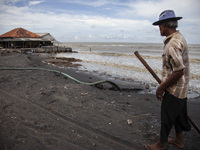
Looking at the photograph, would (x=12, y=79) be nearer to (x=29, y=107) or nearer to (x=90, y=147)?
(x=29, y=107)

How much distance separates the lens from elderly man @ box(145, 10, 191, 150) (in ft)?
7.35

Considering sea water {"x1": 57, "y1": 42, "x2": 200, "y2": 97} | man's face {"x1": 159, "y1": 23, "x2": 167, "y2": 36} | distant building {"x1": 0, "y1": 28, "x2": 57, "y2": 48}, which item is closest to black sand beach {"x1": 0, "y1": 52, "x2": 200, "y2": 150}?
man's face {"x1": 159, "y1": 23, "x2": 167, "y2": 36}

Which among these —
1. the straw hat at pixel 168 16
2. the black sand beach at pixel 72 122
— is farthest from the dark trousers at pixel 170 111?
the straw hat at pixel 168 16

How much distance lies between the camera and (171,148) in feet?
9.29

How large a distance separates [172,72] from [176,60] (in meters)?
0.19

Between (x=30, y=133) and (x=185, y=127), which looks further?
(x=30, y=133)

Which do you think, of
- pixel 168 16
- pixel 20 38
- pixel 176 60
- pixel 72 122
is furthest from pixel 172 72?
pixel 20 38

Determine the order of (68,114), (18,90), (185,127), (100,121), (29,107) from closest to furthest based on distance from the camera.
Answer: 1. (185,127)
2. (100,121)
3. (68,114)
4. (29,107)
5. (18,90)

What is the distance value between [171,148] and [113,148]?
1.04 m

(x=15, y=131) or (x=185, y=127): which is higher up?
(x=185, y=127)

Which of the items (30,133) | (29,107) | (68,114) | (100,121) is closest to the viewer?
(30,133)

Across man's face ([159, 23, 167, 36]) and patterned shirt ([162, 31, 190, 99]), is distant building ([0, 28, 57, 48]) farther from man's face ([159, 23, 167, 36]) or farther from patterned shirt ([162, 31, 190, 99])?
patterned shirt ([162, 31, 190, 99])

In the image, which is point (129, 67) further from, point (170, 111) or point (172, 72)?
point (172, 72)

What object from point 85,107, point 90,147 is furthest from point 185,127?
point 85,107
